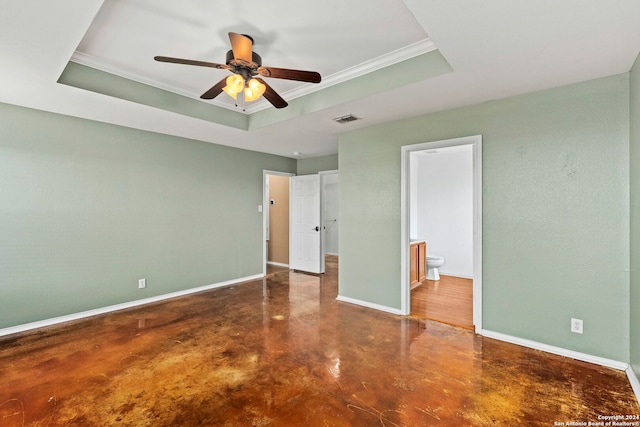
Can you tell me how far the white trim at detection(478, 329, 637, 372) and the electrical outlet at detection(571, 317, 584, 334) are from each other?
0.19 m

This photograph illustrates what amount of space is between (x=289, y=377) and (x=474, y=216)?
246 centimetres

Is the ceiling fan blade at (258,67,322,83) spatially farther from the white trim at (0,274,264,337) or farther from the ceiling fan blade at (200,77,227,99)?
the white trim at (0,274,264,337)

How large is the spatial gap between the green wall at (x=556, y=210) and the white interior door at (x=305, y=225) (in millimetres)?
2973

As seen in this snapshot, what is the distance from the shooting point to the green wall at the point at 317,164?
5914mm

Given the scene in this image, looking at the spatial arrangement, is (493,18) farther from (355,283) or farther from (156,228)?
(156,228)

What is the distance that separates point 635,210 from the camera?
2.28 m

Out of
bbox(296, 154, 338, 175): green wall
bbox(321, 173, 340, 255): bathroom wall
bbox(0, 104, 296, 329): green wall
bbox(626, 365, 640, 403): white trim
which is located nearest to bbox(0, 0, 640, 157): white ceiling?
bbox(0, 104, 296, 329): green wall

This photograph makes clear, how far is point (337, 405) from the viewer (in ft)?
6.50

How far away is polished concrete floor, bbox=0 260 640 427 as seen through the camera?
1886 millimetres

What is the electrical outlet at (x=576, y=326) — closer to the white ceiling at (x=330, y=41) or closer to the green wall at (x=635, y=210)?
the green wall at (x=635, y=210)

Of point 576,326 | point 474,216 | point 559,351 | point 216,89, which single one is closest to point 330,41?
point 216,89

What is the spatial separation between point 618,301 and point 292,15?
11.5 ft

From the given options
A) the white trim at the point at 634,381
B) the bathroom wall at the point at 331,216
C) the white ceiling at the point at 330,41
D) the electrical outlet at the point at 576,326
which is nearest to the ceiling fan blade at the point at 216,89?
the white ceiling at the point at 330,41

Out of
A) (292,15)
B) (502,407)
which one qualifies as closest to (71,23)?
(292,15)
